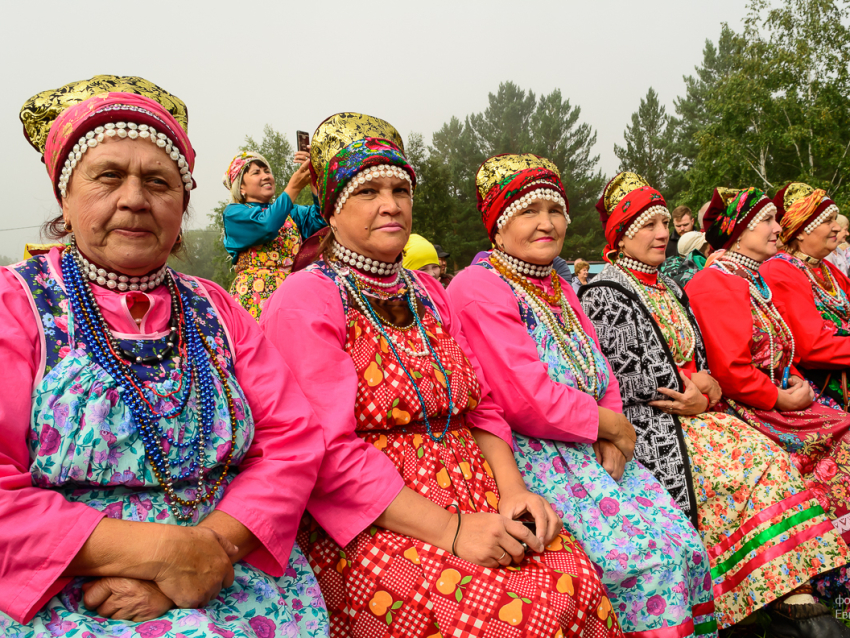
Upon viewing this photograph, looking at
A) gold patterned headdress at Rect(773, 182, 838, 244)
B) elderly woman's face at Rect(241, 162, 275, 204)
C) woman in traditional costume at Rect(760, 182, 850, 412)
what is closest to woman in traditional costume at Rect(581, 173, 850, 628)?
woman in traditional costume at Rect(760, 182, 850, 412)

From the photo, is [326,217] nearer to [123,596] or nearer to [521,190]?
[521,190]

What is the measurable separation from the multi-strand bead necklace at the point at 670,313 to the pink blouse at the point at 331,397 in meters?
1.88

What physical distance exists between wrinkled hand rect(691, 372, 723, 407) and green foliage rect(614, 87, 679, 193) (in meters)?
38.8

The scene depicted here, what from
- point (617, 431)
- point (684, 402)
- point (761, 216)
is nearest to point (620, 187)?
point (761, 216)

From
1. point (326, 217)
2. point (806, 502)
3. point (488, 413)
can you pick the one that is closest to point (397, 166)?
point (326, 217)

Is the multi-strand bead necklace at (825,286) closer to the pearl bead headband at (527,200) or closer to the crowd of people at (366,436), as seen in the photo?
the crowd of people at (366,436)

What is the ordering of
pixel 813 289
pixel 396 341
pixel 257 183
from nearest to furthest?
pixel 396 341 < pixel 813 289 < pixel 257 183

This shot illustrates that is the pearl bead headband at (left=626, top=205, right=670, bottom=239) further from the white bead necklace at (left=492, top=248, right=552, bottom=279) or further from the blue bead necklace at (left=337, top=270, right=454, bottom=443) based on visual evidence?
the blue bead necklace at (left=337, top=270, right=454, bottom=443)

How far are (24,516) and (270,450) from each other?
1.97 ft

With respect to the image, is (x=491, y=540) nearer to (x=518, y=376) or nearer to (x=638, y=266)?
(x=518, y=376)

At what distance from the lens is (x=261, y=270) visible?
459cm

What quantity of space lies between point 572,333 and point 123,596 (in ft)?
6.88

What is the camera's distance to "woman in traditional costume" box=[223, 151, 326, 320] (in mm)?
4438

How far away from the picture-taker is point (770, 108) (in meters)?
23.5
